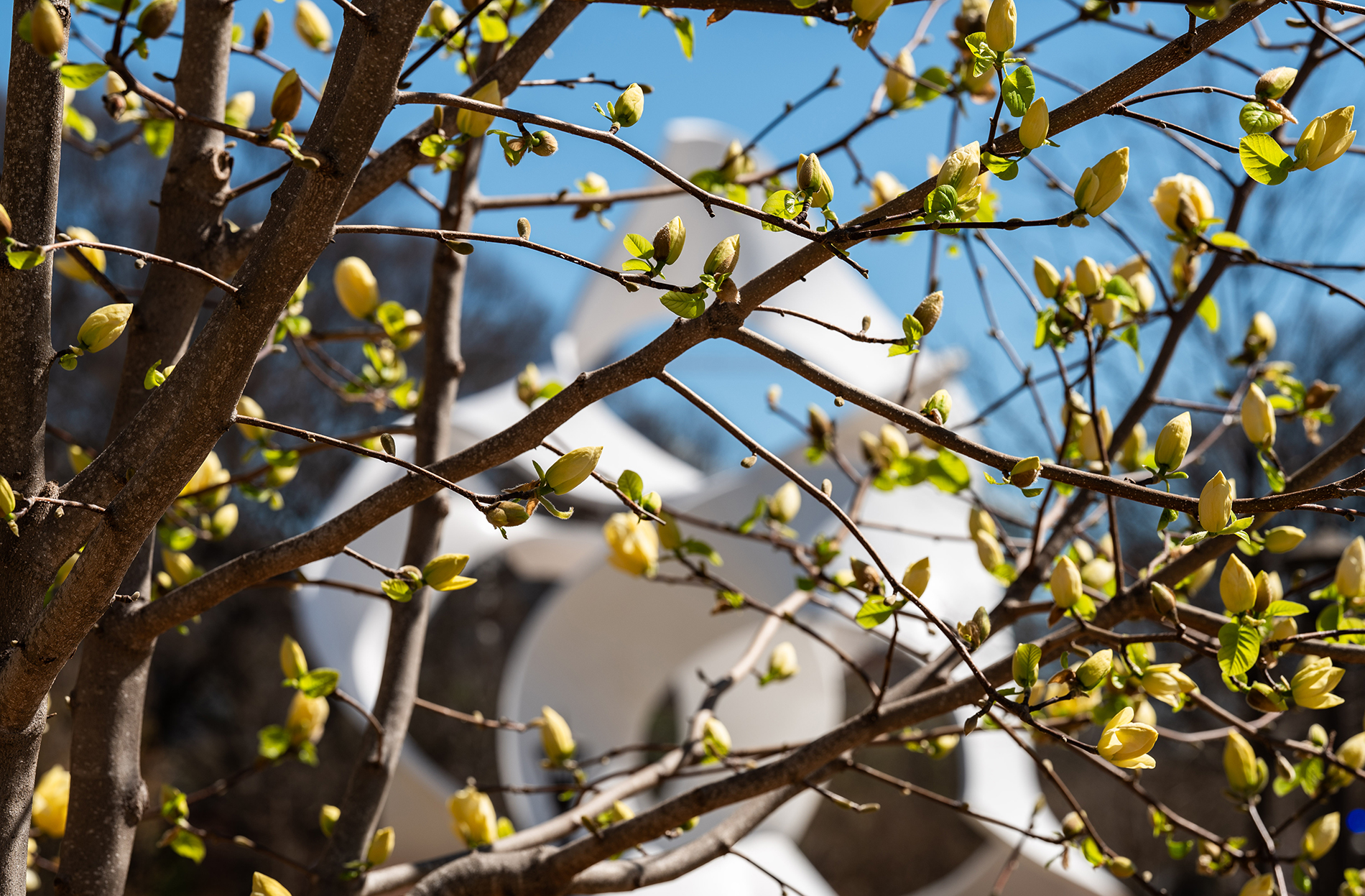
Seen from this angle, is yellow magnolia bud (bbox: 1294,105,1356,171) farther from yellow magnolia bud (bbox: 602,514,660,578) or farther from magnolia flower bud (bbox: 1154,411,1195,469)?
yellow magnolia bud (bbox: 602,514,660,578)

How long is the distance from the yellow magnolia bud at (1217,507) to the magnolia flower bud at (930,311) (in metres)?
0.19

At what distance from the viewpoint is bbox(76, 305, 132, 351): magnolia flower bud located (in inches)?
25.3

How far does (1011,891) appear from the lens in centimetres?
411

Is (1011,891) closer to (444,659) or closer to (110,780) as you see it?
(110,780)

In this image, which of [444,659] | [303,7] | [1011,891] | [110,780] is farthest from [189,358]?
[444,659]

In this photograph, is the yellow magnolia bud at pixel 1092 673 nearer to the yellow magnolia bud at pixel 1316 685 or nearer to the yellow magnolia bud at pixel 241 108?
the yellow magnolia bud at pixel 1316 685

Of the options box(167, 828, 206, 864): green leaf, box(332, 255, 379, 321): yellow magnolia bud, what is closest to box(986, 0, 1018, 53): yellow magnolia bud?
box(332, 255, 379, 321): yellow magnolia bud

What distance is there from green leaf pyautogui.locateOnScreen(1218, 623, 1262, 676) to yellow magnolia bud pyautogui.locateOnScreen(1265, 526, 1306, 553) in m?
0.17

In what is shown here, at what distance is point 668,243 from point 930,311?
0.54ft

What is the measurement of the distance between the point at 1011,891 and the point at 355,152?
431 cm

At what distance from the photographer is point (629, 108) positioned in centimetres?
63

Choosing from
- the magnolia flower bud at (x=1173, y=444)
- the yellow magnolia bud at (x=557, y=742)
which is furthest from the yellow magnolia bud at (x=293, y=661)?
the magnolia flower bud at (x=1173, y=444)

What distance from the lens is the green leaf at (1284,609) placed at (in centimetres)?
69

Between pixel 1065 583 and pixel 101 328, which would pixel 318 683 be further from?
pixel 1065 583
